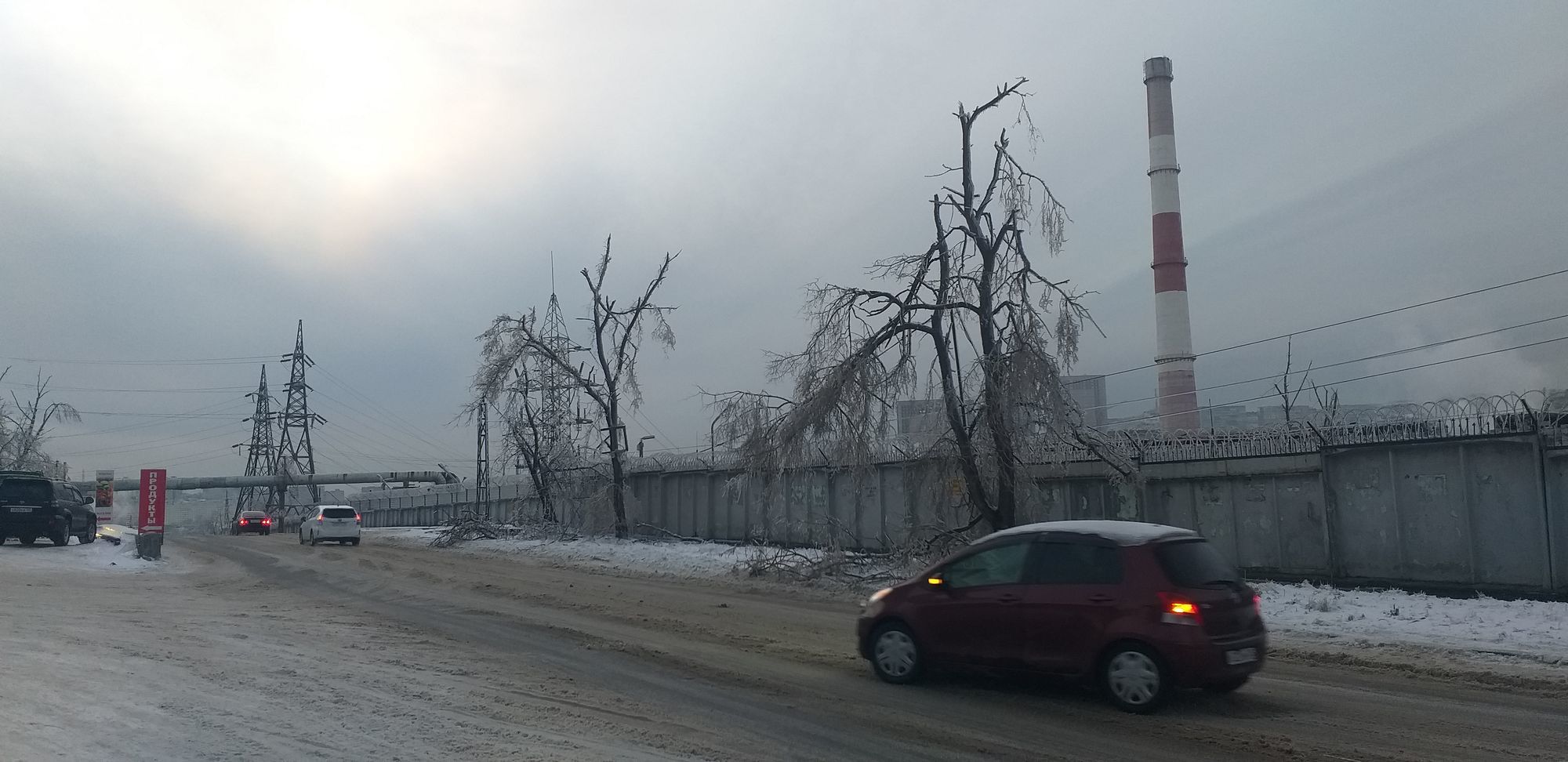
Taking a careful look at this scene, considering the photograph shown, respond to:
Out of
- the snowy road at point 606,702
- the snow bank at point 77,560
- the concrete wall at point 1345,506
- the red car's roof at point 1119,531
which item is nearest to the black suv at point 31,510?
the snow bank at point 77,560

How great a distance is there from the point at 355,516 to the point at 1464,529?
3379 centimetres

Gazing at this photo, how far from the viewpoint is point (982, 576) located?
9398mm

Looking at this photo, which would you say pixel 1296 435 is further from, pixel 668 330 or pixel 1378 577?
pixel 668 330

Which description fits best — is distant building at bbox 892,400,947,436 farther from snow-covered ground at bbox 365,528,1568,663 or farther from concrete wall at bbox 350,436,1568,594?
snow-covered ground at bbox 365,528,1568,663

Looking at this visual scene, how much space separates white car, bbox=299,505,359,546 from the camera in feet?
116

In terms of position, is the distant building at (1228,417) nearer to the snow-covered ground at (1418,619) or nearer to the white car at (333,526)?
the snow-covered ground at (1418,619)

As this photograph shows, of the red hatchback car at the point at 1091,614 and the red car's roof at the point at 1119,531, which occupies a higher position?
the red car's roof at the point at 1119,531

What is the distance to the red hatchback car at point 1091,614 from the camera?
8.23 meters

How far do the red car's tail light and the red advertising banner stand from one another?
28.9 metres

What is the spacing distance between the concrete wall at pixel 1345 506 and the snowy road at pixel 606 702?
215 inches

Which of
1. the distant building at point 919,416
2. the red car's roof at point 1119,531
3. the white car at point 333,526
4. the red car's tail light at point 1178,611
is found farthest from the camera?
the white car at point 333,526

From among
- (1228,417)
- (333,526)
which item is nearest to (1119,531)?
(1228,417)

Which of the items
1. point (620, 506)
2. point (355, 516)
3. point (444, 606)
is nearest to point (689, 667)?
point (444, 606)

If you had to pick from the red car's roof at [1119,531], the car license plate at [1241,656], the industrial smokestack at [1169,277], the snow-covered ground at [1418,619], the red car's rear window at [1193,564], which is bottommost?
the snow-covered ground at [1418,619]
